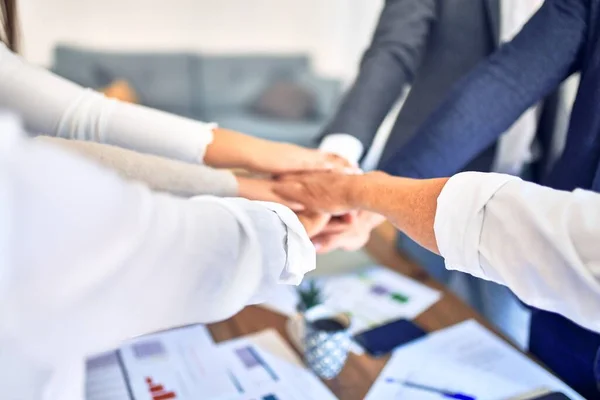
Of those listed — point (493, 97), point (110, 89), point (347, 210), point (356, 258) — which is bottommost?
point (356, 258)

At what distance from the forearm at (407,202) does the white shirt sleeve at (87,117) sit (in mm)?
324

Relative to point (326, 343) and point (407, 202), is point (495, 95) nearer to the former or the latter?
point (407, 202)

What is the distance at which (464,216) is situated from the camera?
58cm

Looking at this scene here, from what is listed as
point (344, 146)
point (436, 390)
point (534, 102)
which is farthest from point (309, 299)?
point (534, 102)

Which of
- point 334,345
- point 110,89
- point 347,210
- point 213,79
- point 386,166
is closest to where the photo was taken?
point 334,345

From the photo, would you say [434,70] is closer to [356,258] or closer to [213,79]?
[356,258]

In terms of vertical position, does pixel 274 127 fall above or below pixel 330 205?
above

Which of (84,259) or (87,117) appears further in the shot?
(87,117)

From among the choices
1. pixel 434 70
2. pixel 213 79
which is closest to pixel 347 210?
pixel 434 70

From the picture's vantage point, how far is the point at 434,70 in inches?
46.9

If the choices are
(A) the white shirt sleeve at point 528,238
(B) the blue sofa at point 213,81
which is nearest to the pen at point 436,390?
(A) the white shirt sleeve at point 528,238

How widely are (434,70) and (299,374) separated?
2.24ft

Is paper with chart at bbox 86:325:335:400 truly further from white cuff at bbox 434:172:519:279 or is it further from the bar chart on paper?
white cuff at bbox 434:172:519:279

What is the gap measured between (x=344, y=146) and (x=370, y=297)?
0.99ft
